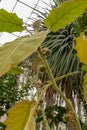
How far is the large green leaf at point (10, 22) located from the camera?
0.54 metres

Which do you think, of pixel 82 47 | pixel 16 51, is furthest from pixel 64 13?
pixel 16 51

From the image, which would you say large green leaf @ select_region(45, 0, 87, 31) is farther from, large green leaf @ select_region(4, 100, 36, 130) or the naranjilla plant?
large green leaf @ select_region(4, 100, 36, 130)

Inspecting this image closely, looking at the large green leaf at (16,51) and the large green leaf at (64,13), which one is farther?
the large green leaf at (64,13)

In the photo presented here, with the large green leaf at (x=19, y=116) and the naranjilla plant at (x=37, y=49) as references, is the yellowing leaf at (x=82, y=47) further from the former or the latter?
the large green leaf at (x=19, y=116)

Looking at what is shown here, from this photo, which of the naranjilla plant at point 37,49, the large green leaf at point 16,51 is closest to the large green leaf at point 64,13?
the naranjilla plant at point 37,49

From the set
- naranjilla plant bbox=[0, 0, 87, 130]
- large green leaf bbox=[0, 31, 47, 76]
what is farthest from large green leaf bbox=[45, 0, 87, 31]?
large green leaf bbox=[0, 31, 47, 76]

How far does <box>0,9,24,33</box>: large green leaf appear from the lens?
538 mm

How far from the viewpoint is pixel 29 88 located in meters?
4.24

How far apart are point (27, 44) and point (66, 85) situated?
12.2 feet

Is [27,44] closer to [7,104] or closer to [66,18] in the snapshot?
[66,18]

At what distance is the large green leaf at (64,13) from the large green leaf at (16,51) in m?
0.11

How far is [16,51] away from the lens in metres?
0.38

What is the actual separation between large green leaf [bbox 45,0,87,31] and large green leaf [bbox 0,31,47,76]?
11cm

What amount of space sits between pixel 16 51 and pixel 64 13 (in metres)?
0.18
